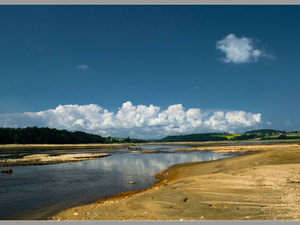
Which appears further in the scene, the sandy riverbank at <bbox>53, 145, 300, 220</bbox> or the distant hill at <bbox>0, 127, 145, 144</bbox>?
the distant hill at <bbox>0, 127, 145, 144</bbox>

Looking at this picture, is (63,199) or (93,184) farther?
(93,184)

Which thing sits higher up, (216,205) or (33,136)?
(216,205)

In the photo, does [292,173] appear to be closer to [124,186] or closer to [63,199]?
[124,186]

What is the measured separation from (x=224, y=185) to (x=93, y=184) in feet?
48.9

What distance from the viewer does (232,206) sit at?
10.6 meters

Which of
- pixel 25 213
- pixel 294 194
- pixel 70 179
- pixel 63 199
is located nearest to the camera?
pixel 294 194

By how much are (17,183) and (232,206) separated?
24403mm

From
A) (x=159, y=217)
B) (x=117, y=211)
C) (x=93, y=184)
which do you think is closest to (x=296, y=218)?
(x=159, y=217)

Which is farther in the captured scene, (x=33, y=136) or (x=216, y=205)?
(x=33, y=136)

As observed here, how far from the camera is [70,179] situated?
86.1 ft

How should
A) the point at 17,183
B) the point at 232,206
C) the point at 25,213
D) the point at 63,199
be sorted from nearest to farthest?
the point at 232,206 < the point at 25,213 < the point at 63,199 < the point at 17,183

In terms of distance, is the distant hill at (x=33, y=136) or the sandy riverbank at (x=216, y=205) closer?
the sandy riverbank at (x=216, y=205)

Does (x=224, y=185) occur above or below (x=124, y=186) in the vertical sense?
above

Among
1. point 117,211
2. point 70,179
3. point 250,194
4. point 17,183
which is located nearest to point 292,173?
point 250,194
